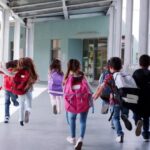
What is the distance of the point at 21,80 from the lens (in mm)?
6871

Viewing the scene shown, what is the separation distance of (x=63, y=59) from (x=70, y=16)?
3.14 meters

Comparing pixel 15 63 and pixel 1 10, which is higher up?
pixel 1 10

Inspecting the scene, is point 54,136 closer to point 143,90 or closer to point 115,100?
point 115,100

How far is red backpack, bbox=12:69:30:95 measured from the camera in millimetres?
6873

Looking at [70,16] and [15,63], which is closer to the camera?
[15,63]

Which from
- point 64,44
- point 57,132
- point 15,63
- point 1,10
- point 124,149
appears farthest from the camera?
point 64,44

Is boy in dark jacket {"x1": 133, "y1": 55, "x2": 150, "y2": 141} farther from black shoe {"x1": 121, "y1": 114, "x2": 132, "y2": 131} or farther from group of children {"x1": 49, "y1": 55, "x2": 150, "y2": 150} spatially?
black shoe {"x1": 121, "y1": 114, "x2": 132, "y2": 131}

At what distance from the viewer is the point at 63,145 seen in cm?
547

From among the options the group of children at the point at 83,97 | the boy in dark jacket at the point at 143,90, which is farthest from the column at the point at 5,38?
the boy in dark jacket at the point at 143,90

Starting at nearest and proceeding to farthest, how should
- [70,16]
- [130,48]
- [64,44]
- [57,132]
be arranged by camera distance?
[57,132] < [130,48] < [70,16] < [64,44]

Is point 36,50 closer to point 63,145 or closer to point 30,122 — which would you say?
point 30,122

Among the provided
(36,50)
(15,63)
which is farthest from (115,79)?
(36,50)

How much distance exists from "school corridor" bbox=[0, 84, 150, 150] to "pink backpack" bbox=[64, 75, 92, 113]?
1.93ft

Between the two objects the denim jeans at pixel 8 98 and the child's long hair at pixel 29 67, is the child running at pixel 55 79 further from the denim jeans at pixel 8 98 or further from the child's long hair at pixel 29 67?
the child's long hair at pixel 29 67
